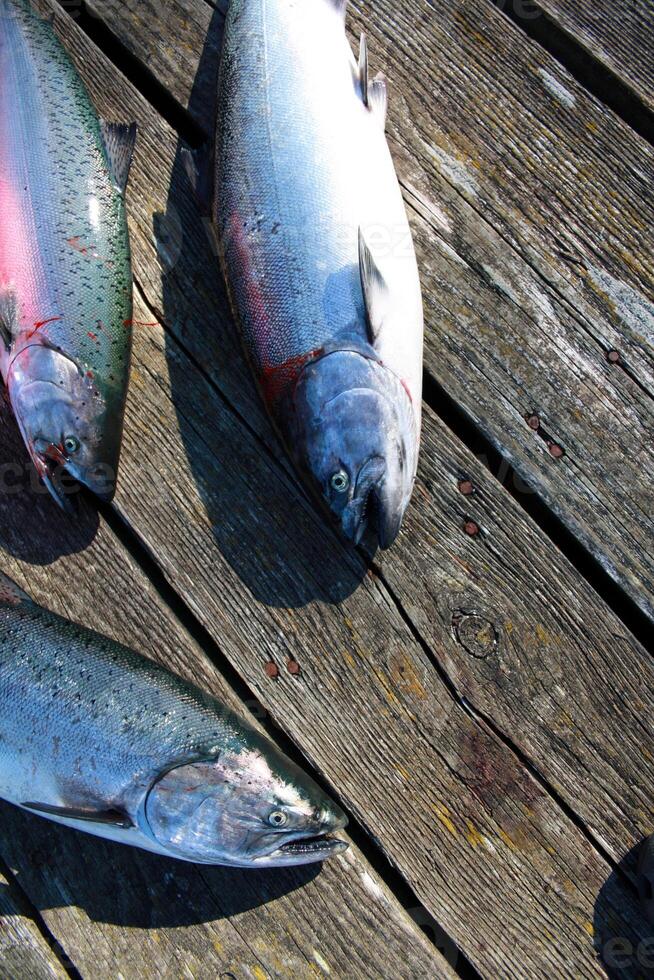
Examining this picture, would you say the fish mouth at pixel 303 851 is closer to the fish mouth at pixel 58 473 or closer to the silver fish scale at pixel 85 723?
the silver fish scale at pixel 85 723

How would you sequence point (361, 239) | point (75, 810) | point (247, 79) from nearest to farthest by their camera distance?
point (75, 810) < point (361, 239) < point (247, 79)

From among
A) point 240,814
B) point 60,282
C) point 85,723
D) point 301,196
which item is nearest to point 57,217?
point 60,282

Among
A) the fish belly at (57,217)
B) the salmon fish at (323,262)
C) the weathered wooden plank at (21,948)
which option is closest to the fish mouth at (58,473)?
the fish belly at (57,217)

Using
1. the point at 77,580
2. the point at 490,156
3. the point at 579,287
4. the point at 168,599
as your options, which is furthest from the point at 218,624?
the point at 490,156

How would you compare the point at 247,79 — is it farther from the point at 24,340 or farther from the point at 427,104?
the point at 24,340

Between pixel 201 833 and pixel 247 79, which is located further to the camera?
pixel 247 79

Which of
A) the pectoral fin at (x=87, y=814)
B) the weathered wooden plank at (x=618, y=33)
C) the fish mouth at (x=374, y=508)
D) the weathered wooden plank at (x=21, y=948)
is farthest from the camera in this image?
the weathered wooden plank at (x=618, y=33)

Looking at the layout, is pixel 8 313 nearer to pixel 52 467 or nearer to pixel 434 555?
pixel 52 467

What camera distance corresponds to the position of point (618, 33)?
9.39 feet

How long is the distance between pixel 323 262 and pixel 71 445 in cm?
101

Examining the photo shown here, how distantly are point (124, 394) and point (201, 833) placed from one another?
1.40 m

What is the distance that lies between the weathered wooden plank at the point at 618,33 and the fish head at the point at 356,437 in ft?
5.27

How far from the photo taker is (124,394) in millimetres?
2508

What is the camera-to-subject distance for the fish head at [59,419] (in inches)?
94.2
